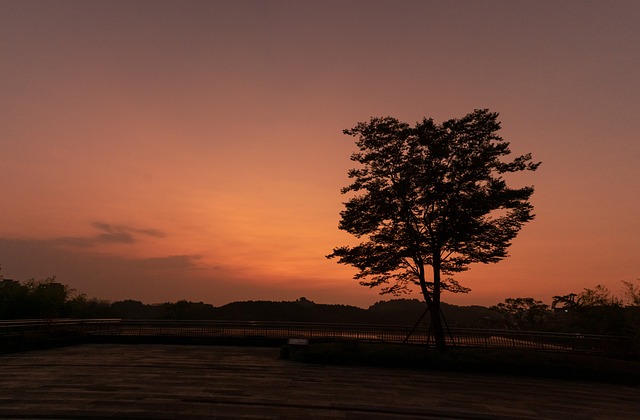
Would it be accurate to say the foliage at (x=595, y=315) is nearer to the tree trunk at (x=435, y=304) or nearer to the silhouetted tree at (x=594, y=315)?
the silhouetted tree at (x=594, y=315)

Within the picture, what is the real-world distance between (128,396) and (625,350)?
28379 mm

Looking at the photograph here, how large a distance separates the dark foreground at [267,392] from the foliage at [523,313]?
3797cm

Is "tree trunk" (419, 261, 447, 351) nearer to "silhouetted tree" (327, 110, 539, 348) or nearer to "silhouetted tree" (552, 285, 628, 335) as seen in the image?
"silhouetted tree" (327, 110, 539, 348)

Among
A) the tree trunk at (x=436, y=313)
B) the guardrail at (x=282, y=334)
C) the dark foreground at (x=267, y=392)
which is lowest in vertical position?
the dark foreground at (x=267, y=392)

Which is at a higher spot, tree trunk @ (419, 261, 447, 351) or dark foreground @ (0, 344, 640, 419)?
tree trunk @ (419, 261, 447, 351)

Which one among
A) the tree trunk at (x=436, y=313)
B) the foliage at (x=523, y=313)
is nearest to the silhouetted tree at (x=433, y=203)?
the tree trunk at (x=436, y=313)

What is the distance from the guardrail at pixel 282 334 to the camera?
843 inches

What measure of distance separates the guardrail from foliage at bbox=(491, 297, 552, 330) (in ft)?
88.5

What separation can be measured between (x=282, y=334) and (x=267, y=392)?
15192mm

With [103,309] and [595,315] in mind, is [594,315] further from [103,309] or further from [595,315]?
[103,309]

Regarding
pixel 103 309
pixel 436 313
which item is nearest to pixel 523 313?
pixel 436 313

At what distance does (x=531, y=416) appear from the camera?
34.1ft

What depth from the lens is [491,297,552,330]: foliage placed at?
49119mm

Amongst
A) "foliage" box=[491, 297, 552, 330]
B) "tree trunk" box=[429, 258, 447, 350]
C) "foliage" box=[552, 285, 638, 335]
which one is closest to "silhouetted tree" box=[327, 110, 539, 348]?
"tree trunk" box=[429, 258, 447, 350]
